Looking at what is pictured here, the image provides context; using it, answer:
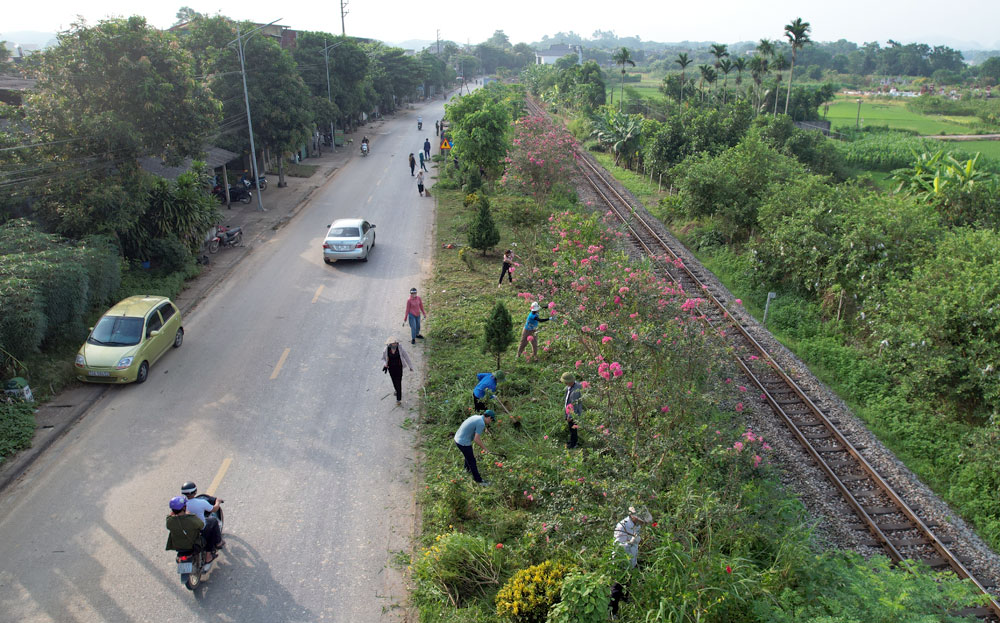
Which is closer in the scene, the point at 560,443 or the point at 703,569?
the point at 703,569

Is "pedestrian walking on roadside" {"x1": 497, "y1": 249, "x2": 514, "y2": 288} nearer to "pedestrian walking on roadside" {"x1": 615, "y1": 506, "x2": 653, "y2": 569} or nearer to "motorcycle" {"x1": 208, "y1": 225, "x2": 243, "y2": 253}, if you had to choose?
"motorcycle" {"x1": 208, "y1": 225, "x2": 243, "y2": 253}

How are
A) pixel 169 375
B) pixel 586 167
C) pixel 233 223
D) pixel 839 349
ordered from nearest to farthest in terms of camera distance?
pixel 169 375
pixel 839 349
pixel 233 223
pixel 586 167

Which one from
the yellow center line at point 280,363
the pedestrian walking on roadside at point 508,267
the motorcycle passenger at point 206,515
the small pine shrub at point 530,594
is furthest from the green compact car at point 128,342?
the small pine shrub at point 530,594

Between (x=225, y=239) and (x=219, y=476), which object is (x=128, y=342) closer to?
(x=219, y=476)

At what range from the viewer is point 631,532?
22.5 feet

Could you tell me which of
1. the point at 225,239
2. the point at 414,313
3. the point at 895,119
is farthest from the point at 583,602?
the point at 895,119

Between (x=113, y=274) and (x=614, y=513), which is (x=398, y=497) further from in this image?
(x=113, y=274)

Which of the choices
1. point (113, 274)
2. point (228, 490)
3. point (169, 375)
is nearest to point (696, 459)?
point (228, 490)

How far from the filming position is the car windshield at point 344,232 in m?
20.2

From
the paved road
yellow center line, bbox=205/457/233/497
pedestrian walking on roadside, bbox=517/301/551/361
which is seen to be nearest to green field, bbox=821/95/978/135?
pedestrian walking on roadside, bbox=517/301/551/361

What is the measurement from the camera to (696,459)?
8969mm

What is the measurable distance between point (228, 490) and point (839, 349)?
44.5 ft

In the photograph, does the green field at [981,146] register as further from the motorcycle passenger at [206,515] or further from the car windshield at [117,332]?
the motorcycle passenger at [206,515]

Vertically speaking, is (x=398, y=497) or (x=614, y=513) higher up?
(x=614, y=513)
